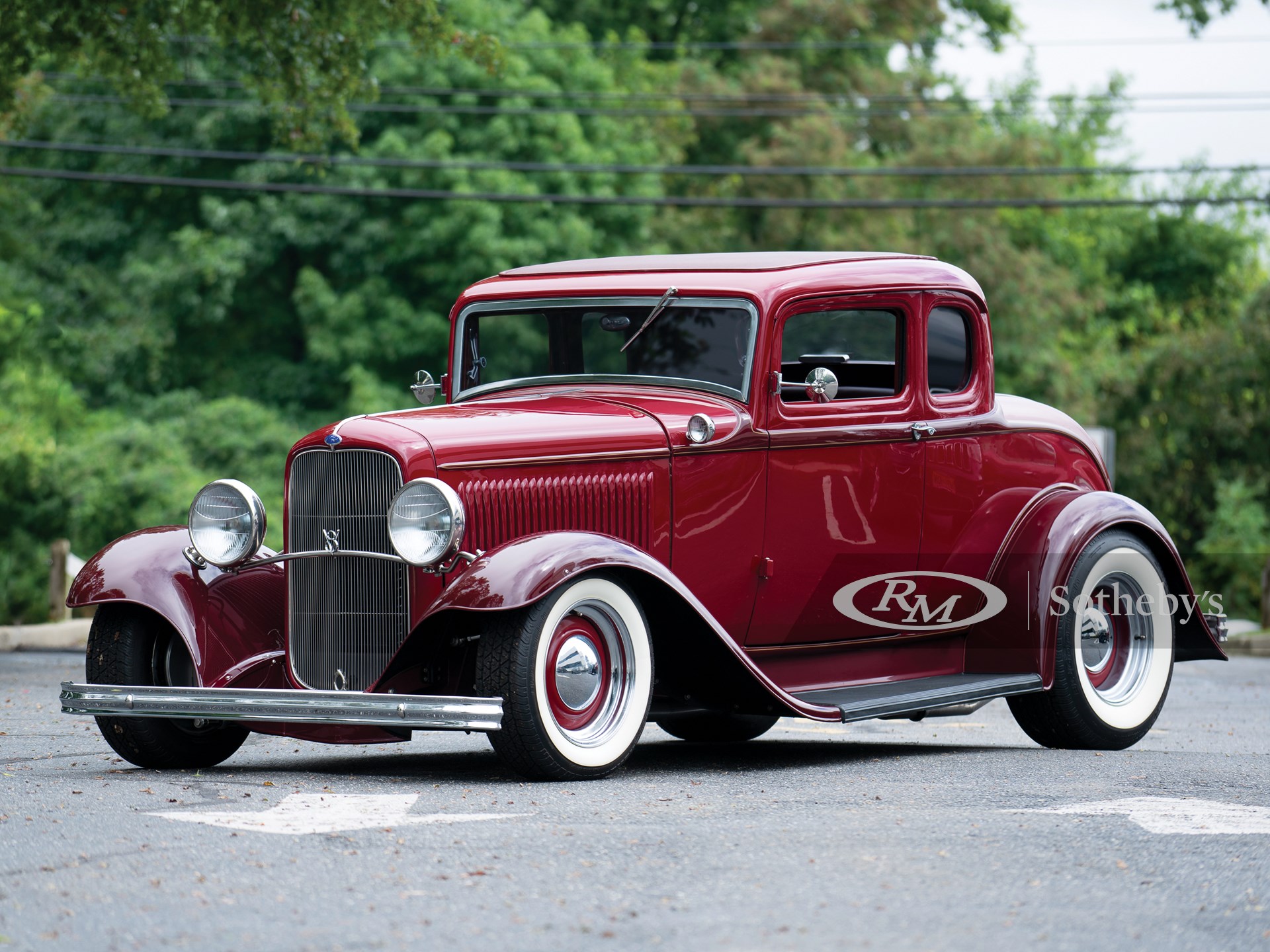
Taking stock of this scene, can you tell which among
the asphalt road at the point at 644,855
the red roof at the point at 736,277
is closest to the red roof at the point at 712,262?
the red roof at the point at 736,277

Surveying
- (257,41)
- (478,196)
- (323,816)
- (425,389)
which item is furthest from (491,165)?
(323,816)

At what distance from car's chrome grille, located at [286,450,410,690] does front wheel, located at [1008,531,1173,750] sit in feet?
10.7

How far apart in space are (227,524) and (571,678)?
1735 mm

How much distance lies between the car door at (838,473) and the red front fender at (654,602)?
48 centimetres

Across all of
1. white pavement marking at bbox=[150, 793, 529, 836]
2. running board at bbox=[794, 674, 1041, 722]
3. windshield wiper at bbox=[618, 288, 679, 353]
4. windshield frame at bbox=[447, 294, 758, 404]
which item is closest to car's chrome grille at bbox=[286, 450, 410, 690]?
white pavement marking at bbox=[150, 793, 529, 836]

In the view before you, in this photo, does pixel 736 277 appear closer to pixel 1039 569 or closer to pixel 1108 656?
pixel 1039 569

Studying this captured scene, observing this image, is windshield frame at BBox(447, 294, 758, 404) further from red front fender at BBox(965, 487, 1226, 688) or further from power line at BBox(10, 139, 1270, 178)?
power line at BBox(10, 139, 1270, 178)

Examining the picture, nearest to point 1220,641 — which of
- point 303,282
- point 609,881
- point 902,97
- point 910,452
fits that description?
point 910,452

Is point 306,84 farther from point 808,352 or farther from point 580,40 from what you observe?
point 580,40

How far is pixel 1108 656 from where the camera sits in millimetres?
8906

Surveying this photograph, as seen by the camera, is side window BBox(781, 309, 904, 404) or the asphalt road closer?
the asphalt road

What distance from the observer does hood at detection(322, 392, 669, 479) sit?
6.95m

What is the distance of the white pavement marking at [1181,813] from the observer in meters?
5.91

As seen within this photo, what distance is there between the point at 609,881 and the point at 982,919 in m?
1.02
